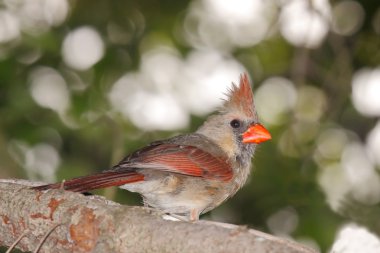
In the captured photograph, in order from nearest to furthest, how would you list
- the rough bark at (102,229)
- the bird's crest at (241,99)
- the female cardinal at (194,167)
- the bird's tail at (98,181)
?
the rough bark at (102,229), the bird's tail at (98,181), the female cardinal at (194,167), the bird's crest at (241,99)

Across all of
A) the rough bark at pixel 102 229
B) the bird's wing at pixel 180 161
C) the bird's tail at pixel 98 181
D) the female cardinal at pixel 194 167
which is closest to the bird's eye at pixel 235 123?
the female cardinal at pixel 194 167

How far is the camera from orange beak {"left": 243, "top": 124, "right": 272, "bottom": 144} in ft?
15.5

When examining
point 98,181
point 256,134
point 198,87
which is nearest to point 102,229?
point 98,181

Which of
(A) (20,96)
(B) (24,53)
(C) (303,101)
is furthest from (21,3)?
(C) (303,101)

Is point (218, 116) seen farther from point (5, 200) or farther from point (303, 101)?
point (303, 101)

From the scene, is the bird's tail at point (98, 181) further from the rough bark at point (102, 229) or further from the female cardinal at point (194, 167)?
the rough bark at point (102, 229)

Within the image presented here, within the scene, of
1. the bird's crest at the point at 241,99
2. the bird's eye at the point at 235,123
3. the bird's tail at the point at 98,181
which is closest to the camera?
the bird's tail at the point at 98,181

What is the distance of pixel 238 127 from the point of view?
16.0 ft

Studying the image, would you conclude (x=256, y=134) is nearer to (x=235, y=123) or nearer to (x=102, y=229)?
(x=235, y=123)

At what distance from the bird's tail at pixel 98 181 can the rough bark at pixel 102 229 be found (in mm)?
138

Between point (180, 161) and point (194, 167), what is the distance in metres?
0.10

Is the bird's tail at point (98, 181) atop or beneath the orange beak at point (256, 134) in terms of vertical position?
beneath

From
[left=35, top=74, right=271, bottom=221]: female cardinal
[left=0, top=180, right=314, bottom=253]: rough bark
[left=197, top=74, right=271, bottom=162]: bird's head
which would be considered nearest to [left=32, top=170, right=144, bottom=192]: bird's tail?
[left=35, top=74, right=271, bottom=221]: female cardinal

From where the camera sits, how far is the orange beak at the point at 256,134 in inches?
186
